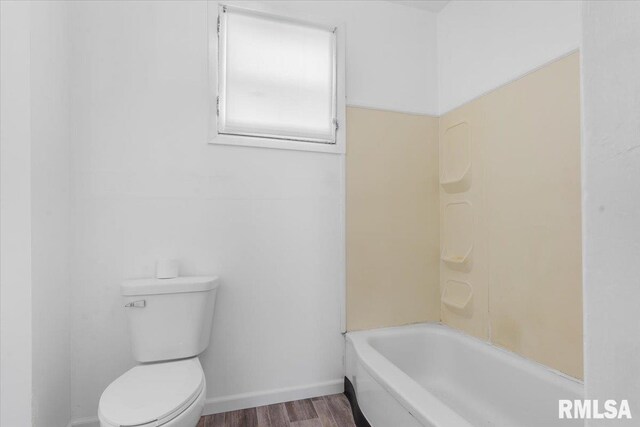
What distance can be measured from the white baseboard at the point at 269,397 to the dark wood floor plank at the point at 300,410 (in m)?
0.03

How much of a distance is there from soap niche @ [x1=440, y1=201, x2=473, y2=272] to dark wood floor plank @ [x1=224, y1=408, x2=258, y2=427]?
1.52 metres

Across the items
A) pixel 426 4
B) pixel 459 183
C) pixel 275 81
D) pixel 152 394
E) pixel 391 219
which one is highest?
pixel 426 4

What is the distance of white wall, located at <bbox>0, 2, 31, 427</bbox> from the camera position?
4.02 feet

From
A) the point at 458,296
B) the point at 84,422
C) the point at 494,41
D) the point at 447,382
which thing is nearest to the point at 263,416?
the point at 84,422

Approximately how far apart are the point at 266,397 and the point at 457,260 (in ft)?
4.77

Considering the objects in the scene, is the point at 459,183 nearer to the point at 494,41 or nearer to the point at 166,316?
the point at 494,41

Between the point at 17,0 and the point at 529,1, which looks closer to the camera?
the point at 17,0

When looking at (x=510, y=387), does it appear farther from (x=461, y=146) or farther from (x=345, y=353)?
(x=461, y=146)

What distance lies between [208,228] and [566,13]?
2061mm

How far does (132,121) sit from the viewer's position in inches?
65.5

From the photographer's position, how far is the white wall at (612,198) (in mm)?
280

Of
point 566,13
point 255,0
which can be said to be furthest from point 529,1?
point 255,0

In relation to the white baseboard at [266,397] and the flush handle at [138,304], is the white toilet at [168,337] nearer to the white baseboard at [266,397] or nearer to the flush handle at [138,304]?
the flush handle at [138,304]

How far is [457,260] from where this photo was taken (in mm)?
1977
